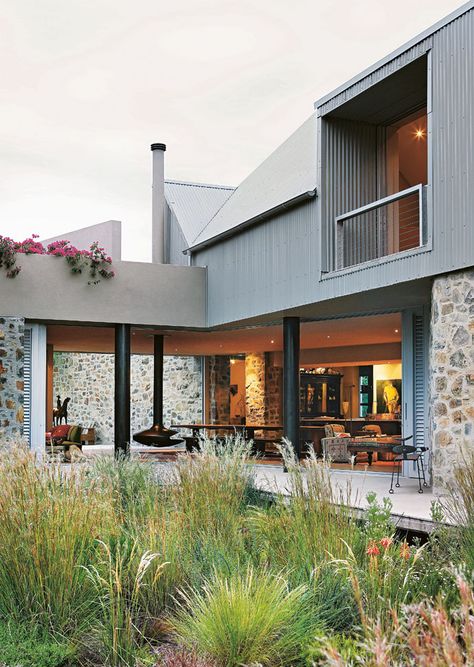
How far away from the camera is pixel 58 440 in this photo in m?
16.2

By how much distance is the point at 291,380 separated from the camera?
12320mm

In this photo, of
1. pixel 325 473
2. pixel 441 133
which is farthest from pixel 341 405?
pixel 325 473

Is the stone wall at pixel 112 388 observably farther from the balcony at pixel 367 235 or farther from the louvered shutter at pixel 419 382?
the balcony at pixel 367 235

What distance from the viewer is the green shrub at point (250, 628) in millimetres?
3545

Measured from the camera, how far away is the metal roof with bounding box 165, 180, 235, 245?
1572cm

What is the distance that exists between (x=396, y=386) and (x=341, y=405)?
194cm

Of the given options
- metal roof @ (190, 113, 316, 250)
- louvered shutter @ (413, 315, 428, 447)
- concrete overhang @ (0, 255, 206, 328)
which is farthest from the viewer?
concrete overhang @ (0, 255, 206, 328)

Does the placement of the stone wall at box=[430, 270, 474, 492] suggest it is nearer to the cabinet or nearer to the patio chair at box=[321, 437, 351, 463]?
the patio chair at box=[321, 437, 351, 463]

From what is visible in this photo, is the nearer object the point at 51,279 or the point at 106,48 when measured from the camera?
the point at 51,279

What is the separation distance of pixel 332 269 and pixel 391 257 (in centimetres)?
156

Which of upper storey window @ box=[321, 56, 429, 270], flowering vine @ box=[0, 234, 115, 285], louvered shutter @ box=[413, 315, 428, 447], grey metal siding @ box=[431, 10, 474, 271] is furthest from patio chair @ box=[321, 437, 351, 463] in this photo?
grey metal siding @ box=[431, 10, 474, 271]

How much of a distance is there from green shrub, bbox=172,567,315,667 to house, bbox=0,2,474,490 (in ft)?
13.2

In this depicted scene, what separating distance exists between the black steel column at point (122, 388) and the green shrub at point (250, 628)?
9.86 metres

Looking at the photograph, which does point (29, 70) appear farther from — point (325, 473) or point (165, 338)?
point (325, 473)
